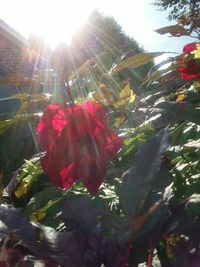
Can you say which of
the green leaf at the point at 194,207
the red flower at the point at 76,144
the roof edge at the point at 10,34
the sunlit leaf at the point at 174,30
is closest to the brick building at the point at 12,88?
the roof edge at the point at 10,34

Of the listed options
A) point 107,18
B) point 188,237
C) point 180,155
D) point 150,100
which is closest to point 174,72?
point 150,100

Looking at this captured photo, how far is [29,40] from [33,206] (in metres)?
0.38

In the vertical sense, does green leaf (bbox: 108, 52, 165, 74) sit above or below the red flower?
above

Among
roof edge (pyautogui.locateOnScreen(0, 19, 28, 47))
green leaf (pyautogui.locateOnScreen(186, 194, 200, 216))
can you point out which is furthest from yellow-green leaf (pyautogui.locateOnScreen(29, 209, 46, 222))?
roof edge (pyautogui.locateOnScreen(0, 19, 28, 47))

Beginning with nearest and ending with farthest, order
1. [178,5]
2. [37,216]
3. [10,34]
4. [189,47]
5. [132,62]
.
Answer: [37,216]
[132,62]
[189,47]
[10,34]
[178,5]

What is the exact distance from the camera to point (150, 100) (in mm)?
1146

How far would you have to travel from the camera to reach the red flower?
711mm

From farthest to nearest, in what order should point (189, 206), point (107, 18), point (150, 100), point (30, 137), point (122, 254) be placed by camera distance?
point (107, 18) → point (30, 137) → point (150, 100) → point (189, 206) → point (122, 254)

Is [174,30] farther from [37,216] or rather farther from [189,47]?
[37,216]

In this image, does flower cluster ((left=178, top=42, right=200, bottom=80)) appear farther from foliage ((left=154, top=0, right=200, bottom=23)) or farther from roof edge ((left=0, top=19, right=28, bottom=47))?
foliage ((left=154, top=0, right=200, bottom=23))

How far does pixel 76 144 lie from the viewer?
0.72 metres

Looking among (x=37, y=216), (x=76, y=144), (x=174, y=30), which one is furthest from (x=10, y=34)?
(x=76, y=144)

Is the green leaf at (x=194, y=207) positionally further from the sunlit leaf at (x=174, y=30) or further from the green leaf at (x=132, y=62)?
the sunlit leaf at (x=174, y=30)

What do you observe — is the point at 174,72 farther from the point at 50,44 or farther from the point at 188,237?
the point at 188,237
